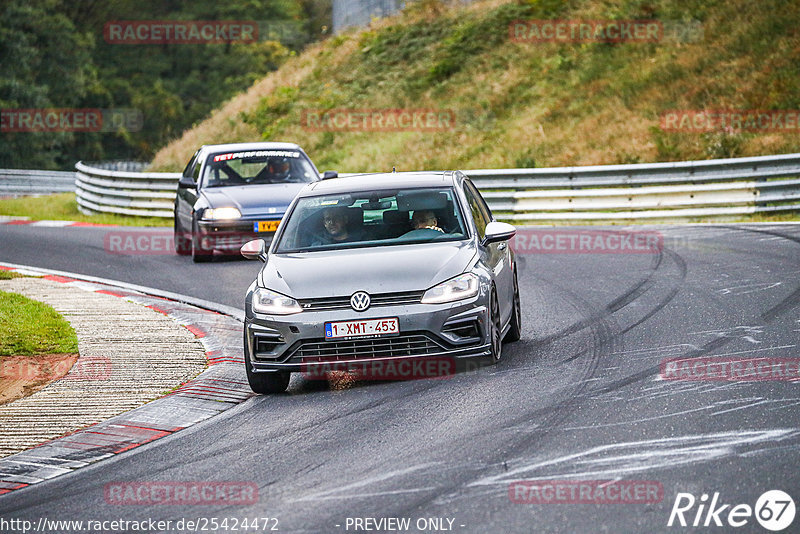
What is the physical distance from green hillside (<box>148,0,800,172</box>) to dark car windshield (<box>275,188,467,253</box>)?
674 inches

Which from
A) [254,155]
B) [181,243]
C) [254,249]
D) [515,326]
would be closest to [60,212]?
[181,243]

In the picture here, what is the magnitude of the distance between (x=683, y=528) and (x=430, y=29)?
39911 millimetres

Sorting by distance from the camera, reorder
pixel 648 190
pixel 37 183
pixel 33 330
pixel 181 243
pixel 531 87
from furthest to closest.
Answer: pixel 37 183 < pixel 531 87 < pixel 648 190 < pixel 181 243 < pixel 33 330

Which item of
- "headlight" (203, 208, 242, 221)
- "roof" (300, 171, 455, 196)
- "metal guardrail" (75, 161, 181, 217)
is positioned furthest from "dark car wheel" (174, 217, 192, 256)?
"roof" (300, 171, 455, 196)

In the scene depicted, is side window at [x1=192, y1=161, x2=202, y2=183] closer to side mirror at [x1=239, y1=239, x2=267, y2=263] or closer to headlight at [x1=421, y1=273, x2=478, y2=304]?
side mirror at [x1=239, y1=239, x2=267, y2=263]

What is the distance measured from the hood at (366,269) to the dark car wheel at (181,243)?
949 cm

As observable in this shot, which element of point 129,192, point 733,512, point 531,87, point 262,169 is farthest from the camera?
point 531,87

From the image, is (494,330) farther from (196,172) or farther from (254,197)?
(196,172)

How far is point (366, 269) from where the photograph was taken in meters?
8.80

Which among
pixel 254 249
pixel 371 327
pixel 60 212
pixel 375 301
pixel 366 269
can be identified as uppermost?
pixel 254 249

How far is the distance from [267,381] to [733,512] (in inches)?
170

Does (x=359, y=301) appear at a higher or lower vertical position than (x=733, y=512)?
higher

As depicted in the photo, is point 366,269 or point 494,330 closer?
point 366,269

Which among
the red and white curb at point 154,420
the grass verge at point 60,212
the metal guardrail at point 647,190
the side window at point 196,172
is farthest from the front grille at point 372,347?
the grass verge at point 60,212
